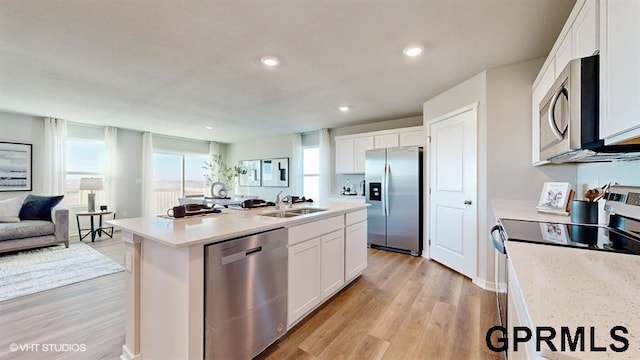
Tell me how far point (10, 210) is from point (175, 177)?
324cm

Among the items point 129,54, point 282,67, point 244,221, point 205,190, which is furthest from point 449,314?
point 205,190

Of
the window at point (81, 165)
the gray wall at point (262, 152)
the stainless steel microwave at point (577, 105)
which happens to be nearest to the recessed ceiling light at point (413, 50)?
the stainless steel microwave at point (577, 105)

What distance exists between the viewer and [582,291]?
2.22ft

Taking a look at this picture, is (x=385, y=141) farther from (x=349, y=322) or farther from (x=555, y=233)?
(x=555, y=233)

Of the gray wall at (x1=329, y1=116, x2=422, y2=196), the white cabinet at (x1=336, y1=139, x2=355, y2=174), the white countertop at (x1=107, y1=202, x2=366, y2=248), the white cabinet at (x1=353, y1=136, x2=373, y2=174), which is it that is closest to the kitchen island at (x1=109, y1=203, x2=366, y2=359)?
the white countertop at (x1=107, y1=202, x2=366, y2=248)

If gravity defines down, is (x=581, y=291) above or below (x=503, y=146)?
below

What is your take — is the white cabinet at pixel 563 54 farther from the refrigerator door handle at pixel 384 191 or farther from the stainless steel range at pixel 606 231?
the refrigerator door handle at pixel 384 191

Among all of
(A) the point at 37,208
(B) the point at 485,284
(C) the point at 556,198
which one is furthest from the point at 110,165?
(C) the point at 556,198

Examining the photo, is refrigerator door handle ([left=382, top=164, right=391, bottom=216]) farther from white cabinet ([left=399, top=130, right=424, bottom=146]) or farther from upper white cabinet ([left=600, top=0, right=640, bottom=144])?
upper white cabinet ([left=600, top=0, right=640, bottom=144])

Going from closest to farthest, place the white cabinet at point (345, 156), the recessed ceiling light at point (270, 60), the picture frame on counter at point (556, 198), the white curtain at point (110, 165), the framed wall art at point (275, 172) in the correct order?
the picture frame on counter at point (556, 198) < the recessed ceiling light at point (270, 60) < the white cabinet at point (345, 156) < the white curtain at point (110, 165) < the framed wall art at point (275, 172)

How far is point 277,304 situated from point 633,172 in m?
2.28

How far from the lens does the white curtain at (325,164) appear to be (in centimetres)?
569

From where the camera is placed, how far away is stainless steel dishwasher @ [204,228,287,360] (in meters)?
1.40

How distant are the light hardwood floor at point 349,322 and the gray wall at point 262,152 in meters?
4.18
